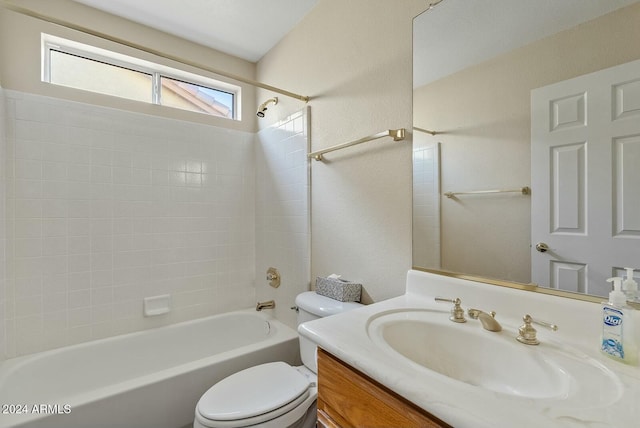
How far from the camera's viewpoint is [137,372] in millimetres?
1819

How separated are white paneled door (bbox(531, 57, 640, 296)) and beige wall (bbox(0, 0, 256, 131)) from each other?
213cm

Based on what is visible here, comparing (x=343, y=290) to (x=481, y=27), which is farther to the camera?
(x=343, y=290)

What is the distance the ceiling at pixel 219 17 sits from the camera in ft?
5.71

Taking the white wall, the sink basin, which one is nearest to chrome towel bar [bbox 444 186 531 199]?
the sink basin

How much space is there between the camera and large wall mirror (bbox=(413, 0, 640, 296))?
73 cm

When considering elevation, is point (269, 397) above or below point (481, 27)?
below

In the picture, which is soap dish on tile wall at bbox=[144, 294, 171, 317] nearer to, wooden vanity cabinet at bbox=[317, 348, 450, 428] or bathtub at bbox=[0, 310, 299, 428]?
bathtub at bbox=[0, 310, 299, 428]

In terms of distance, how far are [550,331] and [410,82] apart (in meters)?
1.00

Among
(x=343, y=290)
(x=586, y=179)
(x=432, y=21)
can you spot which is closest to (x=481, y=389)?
(x=586, y=179)

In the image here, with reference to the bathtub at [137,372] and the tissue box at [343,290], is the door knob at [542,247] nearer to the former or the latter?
the tissue box at [343,290]

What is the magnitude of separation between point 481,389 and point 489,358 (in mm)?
306

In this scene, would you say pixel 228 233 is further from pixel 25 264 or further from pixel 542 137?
pixel 542 137

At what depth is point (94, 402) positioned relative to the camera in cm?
123

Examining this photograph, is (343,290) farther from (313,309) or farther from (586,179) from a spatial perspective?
(586,179)
